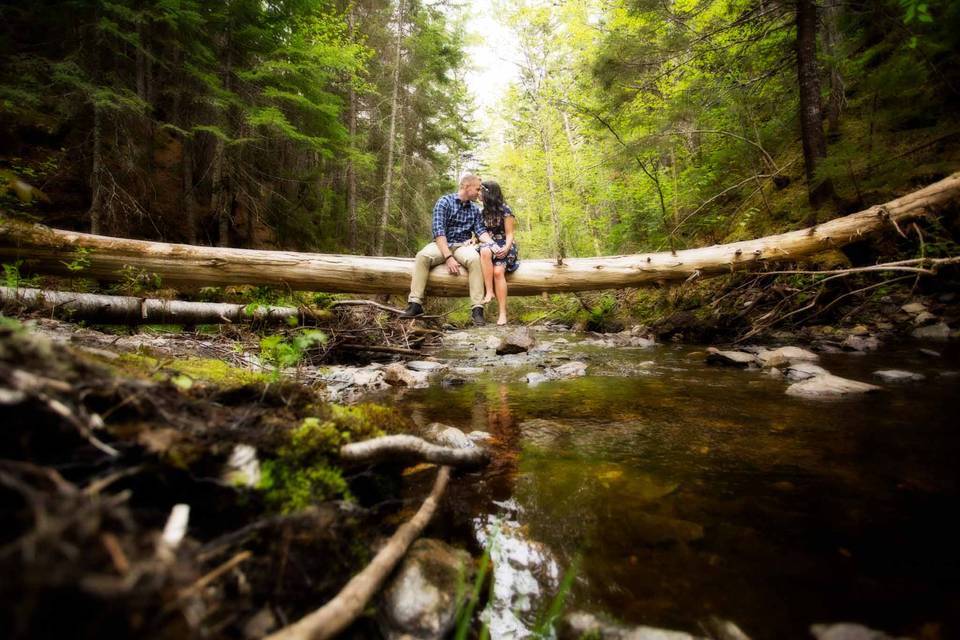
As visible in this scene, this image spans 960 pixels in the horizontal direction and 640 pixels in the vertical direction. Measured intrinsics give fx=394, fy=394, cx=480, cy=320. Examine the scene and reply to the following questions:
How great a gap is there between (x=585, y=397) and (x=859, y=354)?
3.67 meters

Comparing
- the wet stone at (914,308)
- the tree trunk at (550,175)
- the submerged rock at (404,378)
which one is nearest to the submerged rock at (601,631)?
the submerged rock at (404,378)

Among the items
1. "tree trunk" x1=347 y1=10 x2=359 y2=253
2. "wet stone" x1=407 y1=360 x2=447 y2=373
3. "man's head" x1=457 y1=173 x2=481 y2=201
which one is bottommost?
"wet stone" x1=407 y1=360 x2=447 y2=373

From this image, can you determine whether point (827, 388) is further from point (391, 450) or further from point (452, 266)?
point (452, 266)

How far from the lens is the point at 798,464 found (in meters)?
2.04

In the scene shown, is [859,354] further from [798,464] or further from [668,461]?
[668,461]

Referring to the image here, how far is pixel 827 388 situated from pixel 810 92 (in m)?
6.06

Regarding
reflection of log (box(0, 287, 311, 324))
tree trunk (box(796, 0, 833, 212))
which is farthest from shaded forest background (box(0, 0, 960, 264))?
reflection of log (box(0, 287, 311, 324))

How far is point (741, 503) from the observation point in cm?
174

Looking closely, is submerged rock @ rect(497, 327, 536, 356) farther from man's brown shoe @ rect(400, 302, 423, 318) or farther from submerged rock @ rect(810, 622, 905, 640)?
submerged rock @ rect(810, 622, 905, 640)

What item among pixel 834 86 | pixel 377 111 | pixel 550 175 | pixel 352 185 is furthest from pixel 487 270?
pixel 550 175

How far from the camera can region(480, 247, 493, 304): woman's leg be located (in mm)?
5727

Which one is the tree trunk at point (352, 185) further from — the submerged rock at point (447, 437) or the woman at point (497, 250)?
the submerged rock at point (447, 437)

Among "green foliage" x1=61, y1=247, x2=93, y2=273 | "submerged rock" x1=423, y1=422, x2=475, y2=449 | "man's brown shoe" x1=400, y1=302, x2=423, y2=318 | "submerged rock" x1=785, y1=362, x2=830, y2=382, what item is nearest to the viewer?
"submerged rock" x1=423, y1=422, x2=475, y2=449

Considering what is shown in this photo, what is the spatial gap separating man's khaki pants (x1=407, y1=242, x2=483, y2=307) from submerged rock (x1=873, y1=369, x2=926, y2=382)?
4.26 meters
